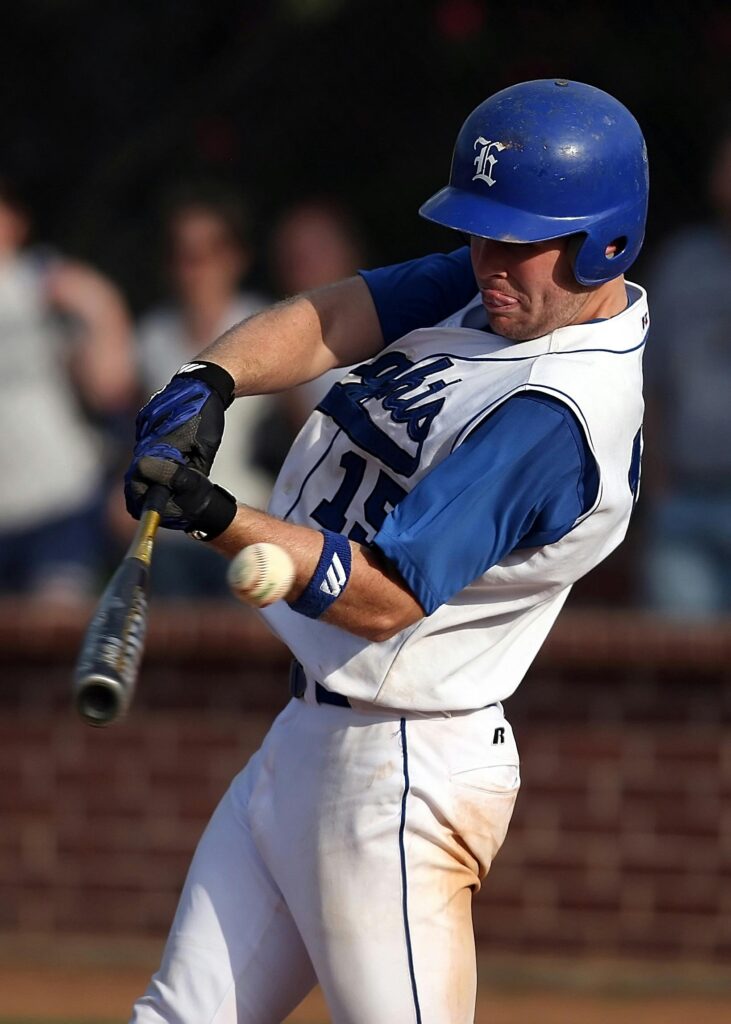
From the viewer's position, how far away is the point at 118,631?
277cm

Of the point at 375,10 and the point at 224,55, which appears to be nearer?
the point at 375,10

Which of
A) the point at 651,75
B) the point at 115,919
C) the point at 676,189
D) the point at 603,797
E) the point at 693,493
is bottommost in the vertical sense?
the point at 115,919

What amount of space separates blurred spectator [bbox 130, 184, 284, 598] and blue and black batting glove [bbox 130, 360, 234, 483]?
2956 millimetres

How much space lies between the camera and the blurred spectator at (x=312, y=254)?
616 centimetres

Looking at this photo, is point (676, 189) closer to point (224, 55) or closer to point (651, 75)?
point (651, 75)

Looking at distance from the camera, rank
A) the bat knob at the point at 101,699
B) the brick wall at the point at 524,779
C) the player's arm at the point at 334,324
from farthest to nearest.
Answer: the brick wall at the point at 524,779, the player's arm at the point at 334,324, the bat knob at the point at 101,699

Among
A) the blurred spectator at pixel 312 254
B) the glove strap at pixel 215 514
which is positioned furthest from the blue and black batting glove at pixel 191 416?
the blurred spectator at pixel 312 254

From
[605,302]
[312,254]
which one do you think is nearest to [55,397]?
[312,254]

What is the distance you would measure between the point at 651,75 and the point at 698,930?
3386 millimetres

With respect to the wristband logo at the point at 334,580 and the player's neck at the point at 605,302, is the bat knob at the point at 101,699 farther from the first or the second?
the player's neck at the point at 605,302

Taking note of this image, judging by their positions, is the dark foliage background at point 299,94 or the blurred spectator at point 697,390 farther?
the dark foliage background at point 299,94

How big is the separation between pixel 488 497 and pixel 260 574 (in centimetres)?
40

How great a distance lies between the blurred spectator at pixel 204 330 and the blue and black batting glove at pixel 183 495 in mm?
3267

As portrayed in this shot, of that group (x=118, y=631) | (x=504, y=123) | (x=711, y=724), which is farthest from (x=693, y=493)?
(x=118, y=631)
